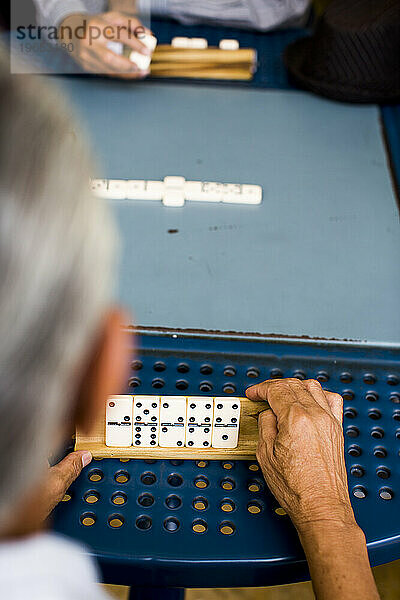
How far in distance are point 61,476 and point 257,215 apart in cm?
66

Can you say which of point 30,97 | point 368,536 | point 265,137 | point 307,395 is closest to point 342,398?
point 307,395

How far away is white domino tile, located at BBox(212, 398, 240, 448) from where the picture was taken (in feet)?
2.79

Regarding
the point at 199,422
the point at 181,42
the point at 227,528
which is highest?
the point at 181,42

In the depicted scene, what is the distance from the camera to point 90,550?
0.75 metres

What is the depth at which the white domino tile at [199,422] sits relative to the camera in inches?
33.4

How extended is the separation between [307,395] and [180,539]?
0.24 metres

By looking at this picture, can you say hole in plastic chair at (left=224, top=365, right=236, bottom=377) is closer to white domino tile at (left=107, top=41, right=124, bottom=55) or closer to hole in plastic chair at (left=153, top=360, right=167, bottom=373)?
hole in plastic chair at (left=153, top=360, right=167, bottom=373)

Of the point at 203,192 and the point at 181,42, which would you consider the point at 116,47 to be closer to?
the point at 181,42

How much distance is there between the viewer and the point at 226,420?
86 cm

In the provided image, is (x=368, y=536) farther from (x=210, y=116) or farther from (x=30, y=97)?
(x=210, y=116)

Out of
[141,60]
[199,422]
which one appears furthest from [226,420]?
[141,60]

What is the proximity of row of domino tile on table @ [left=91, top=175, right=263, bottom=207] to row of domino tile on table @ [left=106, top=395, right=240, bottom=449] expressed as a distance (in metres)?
0.52

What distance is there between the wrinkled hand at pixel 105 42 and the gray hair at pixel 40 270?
114 centimetres

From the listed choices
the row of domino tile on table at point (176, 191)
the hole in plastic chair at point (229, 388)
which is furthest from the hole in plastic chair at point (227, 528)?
the row of domino tile on table at point (176, 191)
